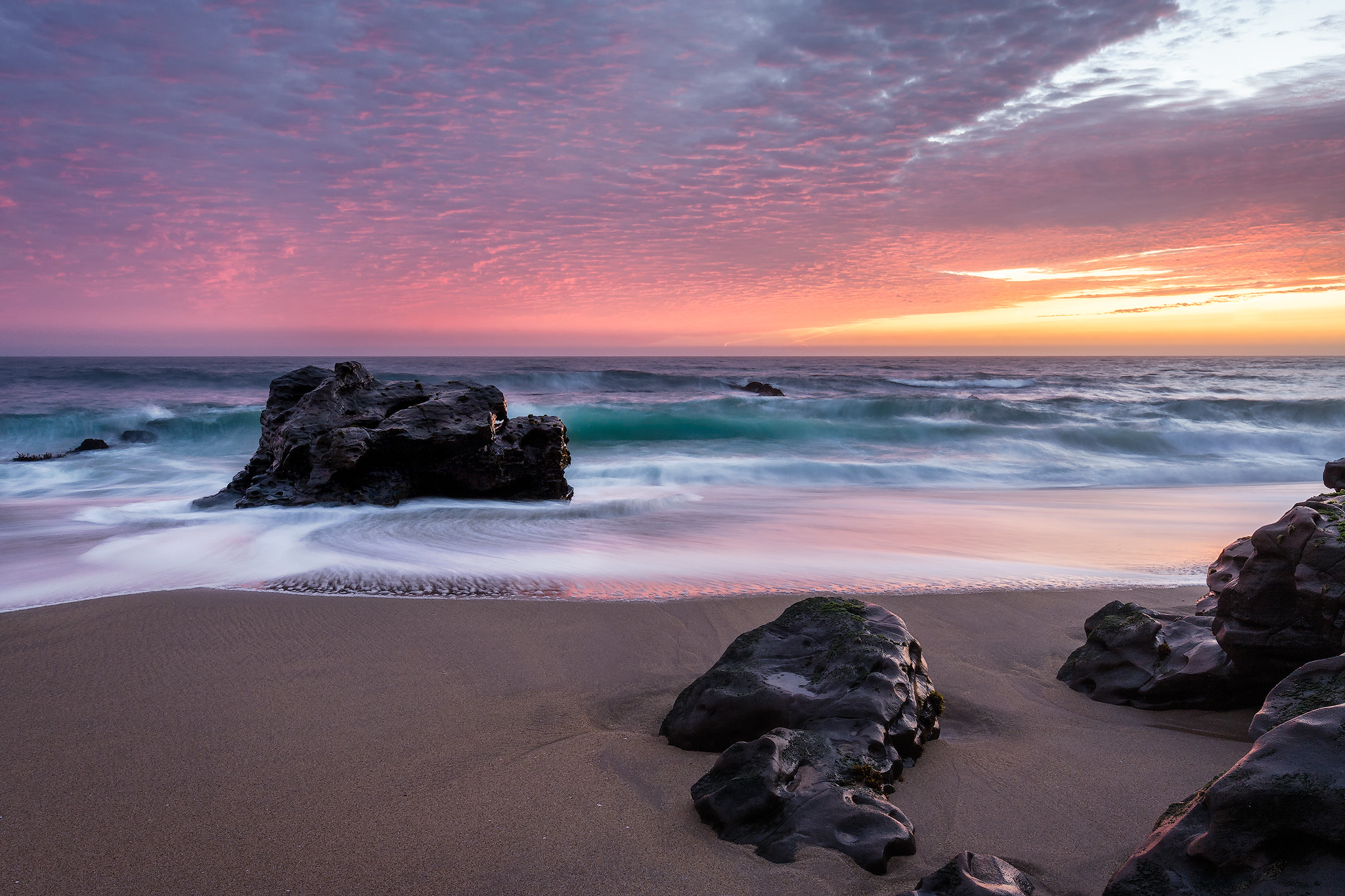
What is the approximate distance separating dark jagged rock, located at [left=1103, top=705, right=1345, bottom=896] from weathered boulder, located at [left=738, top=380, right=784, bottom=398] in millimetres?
28886

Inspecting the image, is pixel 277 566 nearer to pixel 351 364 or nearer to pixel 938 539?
pixel 351 364

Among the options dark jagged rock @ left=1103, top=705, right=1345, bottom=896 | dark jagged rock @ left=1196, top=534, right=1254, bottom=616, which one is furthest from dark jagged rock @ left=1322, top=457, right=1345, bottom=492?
dark jagged rock @ left=1103, top=705, right=1345, bottom=896

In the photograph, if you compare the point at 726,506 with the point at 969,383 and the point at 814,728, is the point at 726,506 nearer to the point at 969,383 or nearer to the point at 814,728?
the point at 814,728

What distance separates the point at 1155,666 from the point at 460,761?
9.36ft

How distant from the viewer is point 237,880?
78.0 inches

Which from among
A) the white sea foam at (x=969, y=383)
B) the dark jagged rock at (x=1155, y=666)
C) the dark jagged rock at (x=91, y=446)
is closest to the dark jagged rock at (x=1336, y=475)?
the dark jagged rock at (x=1155, y=666)

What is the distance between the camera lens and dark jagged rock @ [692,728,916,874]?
2.01 meters

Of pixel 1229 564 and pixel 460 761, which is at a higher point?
pixel 1229 564

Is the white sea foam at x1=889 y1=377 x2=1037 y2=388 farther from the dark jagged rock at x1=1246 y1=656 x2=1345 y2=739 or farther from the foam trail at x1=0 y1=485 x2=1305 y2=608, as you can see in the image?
the dark jagged rock at x1=1246 y1=656 x2=1345 y2=739

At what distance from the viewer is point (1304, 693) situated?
2.05 meters

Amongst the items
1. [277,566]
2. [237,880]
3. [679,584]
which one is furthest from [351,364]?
[237,880]

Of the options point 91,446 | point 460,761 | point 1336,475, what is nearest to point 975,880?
point 460,761

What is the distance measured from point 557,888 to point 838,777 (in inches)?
34.3

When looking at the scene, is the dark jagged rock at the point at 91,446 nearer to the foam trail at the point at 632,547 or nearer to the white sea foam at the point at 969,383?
the foam trail at the point at 632,547
